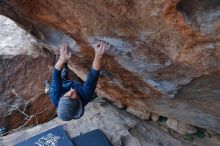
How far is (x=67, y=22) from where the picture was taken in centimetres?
281

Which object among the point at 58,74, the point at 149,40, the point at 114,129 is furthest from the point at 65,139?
the point at 149,40

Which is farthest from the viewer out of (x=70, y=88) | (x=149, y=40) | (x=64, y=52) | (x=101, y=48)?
(x=70, y=88)

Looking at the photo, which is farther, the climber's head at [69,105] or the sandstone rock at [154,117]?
the sandstone rock at [154,117]

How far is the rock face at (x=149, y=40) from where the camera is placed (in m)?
2.26

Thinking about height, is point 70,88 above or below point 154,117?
above

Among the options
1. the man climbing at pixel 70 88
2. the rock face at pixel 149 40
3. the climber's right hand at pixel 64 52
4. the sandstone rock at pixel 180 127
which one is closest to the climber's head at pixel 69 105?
the man climbing at pixel 70 88

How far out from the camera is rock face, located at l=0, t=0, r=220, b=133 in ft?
7.41

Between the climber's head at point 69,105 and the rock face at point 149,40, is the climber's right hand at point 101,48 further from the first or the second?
the climber's head at point 69,105

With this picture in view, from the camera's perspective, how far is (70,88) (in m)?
3.29

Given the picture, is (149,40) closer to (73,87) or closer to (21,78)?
(73,87)

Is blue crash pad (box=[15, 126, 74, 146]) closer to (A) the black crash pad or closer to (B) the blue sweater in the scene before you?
(A) the black crash pad

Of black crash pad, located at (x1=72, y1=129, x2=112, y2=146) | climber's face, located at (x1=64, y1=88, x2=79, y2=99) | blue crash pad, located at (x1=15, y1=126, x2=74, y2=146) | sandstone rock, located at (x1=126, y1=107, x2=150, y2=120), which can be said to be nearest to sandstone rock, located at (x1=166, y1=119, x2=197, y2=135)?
sandstone rock, located at (x1=126, y1=107, x2=150, y2=120)

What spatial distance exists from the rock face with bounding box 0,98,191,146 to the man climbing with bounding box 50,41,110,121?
1.27m

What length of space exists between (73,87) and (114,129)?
56.1 inches
